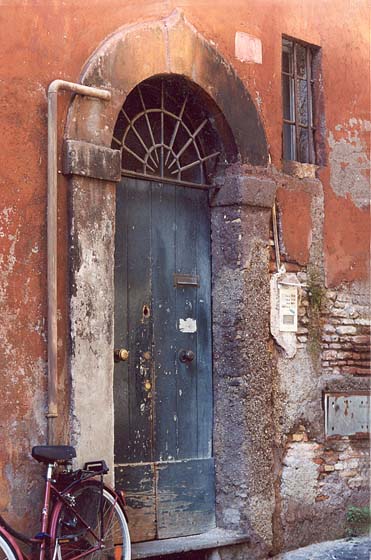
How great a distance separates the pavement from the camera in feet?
Result: 22.8

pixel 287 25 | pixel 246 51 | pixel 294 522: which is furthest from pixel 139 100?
pixel 294 522

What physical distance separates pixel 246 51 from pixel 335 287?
197 centimetres

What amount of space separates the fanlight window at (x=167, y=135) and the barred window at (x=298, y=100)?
2.77 ft

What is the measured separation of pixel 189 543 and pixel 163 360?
3.99ft

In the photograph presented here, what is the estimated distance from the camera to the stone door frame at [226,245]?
19.5ft

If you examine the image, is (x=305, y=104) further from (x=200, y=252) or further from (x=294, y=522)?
(x=294, y=522)

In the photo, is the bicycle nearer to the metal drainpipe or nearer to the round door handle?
the metal drainpipe

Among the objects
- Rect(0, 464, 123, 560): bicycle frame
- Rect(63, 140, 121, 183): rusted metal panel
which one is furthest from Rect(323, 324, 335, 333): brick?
Rect(0, 464, 123, 560): bicycle frame

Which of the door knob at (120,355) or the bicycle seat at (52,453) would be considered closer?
the bicycle seat at (52,453)

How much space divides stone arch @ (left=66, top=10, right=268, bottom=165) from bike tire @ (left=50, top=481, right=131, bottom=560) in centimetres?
209

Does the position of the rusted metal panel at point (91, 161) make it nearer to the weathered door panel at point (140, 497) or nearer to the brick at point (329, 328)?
the weathered door panel at point (140, 497)

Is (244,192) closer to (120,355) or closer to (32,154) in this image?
(120,355)

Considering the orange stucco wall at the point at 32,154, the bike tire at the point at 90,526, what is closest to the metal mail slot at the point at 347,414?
the bike tire at the point at 90,526

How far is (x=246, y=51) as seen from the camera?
712 centimetres
